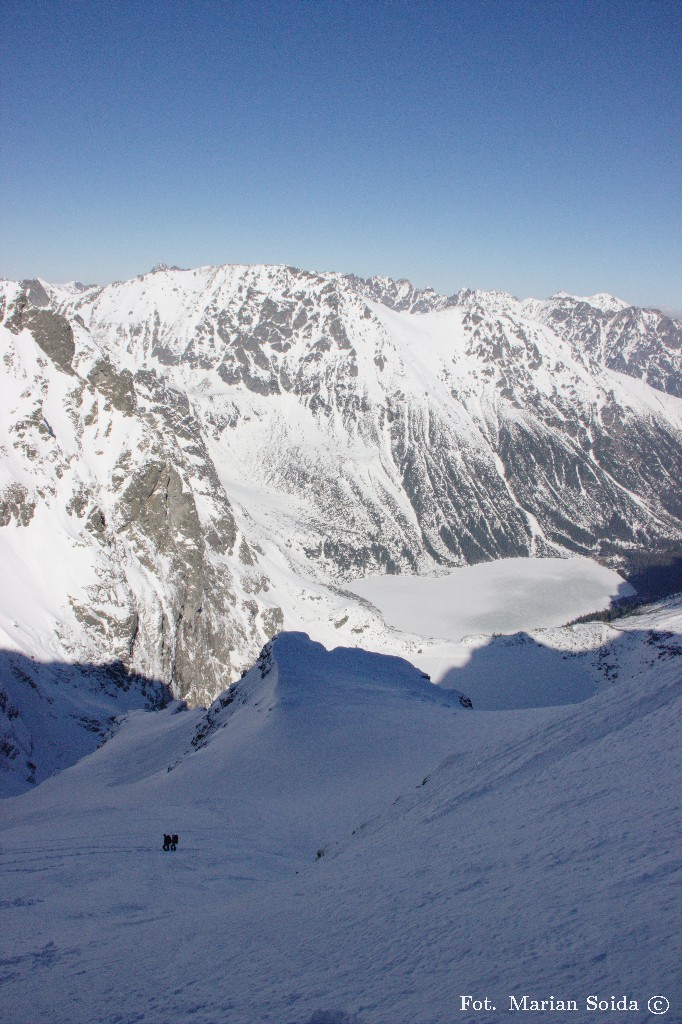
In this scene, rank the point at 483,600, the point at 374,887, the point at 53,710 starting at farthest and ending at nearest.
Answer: the point at 483,600, the point at 53,710, the point at 374,887

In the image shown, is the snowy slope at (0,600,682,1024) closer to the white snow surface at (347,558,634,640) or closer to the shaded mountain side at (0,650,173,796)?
the shaded mountain side at (0,650,173,796)

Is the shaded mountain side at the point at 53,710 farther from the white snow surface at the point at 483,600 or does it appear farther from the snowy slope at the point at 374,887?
the white snow surface at the point at 483,600

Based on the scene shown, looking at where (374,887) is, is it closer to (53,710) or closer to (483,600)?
(53,710)

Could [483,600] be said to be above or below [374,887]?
above

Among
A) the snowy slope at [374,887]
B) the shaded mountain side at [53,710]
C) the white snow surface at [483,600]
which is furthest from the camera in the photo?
the white snow surface at [483,600]

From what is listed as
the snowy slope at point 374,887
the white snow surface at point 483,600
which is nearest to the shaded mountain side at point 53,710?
the snowy slope at point 374,887

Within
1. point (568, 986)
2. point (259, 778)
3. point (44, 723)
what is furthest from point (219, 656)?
point (568, 986)

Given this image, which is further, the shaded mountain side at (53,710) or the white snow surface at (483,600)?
the white snow surface at (483,600)

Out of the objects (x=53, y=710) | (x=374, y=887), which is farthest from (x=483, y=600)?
(x=374, y=887)

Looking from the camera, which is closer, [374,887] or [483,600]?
[374,887]
